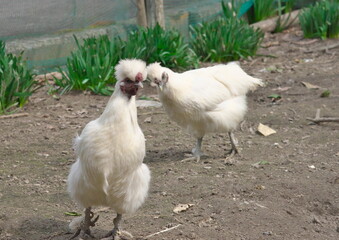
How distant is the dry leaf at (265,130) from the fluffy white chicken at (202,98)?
70cm

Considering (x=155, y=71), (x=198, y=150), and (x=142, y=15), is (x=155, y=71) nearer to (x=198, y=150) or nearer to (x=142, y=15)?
(x=198, y=150)

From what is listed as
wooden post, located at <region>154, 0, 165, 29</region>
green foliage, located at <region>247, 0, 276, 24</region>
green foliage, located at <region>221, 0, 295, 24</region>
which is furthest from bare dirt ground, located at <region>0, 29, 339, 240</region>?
green foliage, located at <region>247, 0, 276, 24</region>

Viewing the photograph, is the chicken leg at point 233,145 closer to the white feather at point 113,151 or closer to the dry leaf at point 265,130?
the dry leaf at point 265,130

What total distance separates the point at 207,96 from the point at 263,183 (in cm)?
101

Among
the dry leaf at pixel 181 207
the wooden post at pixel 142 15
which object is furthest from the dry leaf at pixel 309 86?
the dry leaf at pixel 181 207

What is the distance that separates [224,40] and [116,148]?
20.1ft

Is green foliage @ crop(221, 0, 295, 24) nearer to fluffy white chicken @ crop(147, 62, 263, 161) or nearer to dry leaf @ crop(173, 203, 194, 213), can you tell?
fluffy white chicken @ crop(147, 62, 263, 161)

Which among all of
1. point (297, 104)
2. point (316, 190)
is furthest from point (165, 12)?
point (316, 190)

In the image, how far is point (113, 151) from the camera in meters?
3.94

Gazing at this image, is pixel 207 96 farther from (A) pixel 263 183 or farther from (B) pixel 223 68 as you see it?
(A) pixel 263 183

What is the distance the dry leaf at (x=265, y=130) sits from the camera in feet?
22.9

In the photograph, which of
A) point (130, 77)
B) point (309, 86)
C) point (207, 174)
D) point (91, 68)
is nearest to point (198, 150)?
point (207, 174)

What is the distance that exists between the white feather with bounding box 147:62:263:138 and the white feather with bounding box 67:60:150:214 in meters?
1.85

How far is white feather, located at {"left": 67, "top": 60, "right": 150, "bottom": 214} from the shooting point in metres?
3.93
